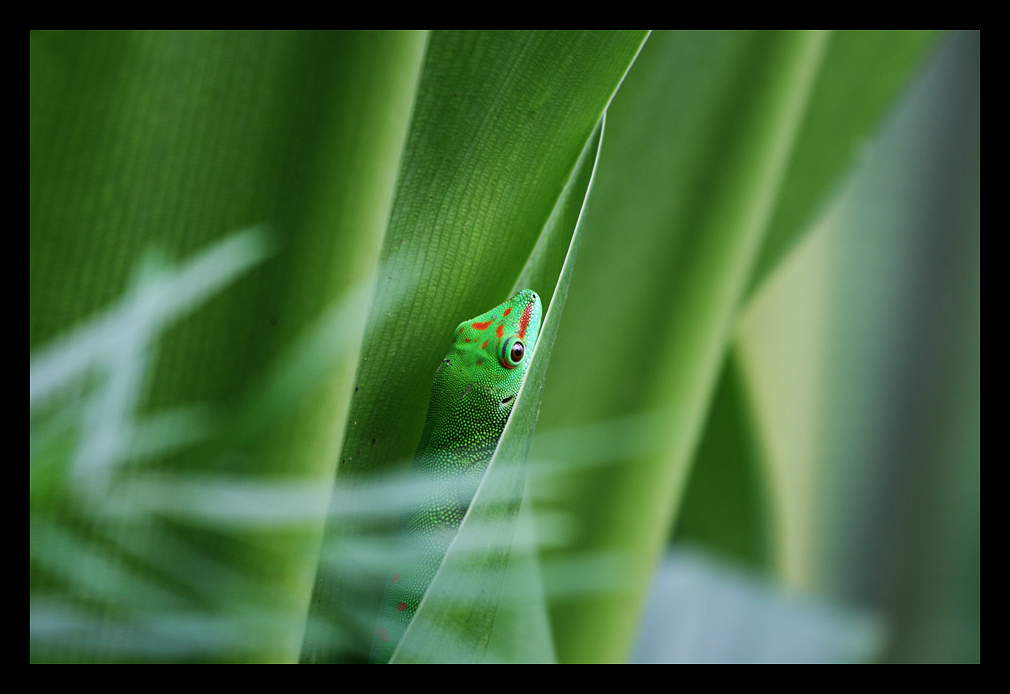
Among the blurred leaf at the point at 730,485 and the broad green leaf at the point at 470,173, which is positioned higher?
the broad green leaf at the point at 470,173

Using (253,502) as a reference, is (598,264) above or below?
above

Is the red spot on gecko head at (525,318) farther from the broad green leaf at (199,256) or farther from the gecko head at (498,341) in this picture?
the broad green leaf at (199,256)

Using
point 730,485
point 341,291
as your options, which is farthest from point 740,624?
point 341,291

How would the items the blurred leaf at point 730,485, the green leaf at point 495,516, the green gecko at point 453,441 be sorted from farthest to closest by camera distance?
the blurred leaf at point 730,485
the green gecko at point 453,441
the green leaf at point 495,516

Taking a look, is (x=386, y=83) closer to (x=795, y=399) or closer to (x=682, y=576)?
(x=795, y=399)

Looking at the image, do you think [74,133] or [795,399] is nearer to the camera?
[74,133]

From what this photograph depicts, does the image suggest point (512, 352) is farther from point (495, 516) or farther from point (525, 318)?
point (495, 516)

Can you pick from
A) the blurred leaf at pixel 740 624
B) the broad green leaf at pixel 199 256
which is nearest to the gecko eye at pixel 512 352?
the broad green leaf at pixel 199 256
